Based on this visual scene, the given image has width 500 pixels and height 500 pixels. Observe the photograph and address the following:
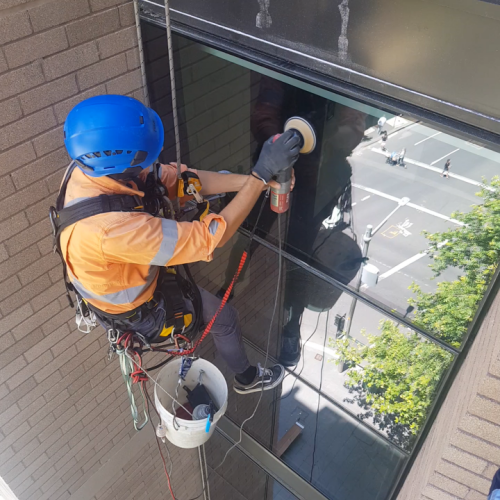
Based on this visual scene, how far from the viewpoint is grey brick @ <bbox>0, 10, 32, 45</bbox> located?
8.66 feet

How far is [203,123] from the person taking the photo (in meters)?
3.71

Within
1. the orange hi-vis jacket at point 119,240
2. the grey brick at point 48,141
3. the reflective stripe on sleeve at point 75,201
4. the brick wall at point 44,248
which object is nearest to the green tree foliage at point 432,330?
the orange hi-vis jacket at point 119,240

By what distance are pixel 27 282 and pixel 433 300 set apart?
2751 millimetres

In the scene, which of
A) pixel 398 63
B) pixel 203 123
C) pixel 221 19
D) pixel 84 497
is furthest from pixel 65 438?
pixel 398 63

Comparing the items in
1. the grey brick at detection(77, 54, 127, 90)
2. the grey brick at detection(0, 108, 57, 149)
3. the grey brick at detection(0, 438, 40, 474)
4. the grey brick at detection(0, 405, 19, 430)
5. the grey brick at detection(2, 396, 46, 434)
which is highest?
the grey brick at detection(77, 54, 127, 90)

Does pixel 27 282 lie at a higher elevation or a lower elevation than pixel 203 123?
lower

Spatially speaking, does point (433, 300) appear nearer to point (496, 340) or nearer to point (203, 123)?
point (496, 340)

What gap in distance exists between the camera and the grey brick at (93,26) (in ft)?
9.76

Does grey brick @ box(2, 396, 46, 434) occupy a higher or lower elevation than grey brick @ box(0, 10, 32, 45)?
lower

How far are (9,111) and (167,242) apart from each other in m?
1.26

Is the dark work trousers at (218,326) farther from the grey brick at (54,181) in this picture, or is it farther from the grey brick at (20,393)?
the grey brick at (20,393)

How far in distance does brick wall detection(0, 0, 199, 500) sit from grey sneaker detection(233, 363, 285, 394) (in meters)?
1.25

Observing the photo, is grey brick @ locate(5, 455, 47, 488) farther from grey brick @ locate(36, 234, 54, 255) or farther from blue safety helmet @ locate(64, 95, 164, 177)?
blue safety helmet @ locate(64, 95, 164, 177)

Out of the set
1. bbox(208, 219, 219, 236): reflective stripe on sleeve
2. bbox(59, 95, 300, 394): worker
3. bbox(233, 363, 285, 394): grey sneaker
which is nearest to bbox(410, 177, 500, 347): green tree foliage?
bbox(59, 95, 300, 394): worker
